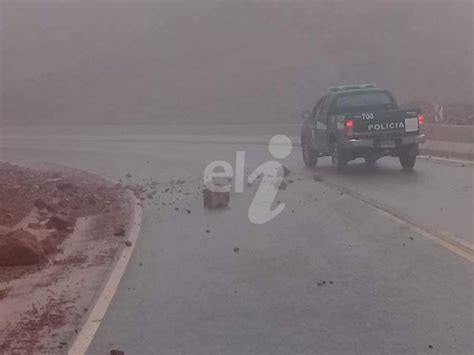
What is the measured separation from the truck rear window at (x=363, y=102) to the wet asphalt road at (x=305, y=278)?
3977mm

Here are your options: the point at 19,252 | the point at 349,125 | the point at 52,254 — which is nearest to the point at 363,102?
the point at 349,125

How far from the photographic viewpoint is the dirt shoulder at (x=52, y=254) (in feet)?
25.4

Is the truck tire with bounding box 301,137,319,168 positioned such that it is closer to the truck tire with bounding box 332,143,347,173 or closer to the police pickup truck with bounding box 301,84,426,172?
the police pickup truck with bounding box 301,84,426,172

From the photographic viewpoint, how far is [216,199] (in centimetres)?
1598

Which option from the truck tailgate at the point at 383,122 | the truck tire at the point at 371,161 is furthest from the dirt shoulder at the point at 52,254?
the truck tire at the point at 371,161

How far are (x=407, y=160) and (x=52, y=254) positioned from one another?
11203 mm

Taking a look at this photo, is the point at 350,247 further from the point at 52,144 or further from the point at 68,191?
the point at 52,144

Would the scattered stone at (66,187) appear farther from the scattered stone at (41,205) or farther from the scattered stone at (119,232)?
the scattered stone at (119,232)

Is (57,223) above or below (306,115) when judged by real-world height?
below

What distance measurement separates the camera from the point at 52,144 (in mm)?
37625

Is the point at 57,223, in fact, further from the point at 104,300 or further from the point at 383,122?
the point at 383,122

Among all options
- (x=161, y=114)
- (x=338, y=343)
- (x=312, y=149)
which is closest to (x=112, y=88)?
(x=161, y=114)

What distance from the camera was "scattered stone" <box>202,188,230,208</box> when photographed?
628 inches

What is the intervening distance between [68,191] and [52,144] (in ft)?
65.0
